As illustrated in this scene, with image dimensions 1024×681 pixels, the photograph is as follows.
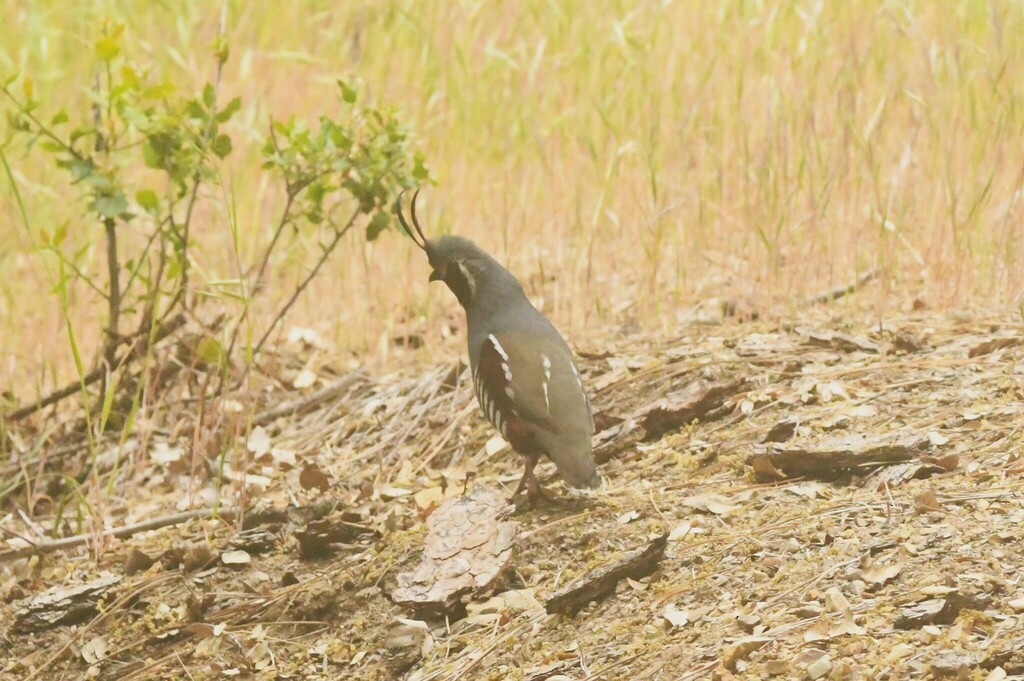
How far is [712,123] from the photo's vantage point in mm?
6090

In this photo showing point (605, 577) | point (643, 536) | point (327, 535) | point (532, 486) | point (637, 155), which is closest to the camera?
point (605, 577)

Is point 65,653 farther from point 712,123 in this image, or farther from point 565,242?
point 712,123

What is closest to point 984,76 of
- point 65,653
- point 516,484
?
point 516,484

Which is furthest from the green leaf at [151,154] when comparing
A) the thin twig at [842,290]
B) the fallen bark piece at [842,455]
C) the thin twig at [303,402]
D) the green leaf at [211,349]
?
the thin twig at [842,290]

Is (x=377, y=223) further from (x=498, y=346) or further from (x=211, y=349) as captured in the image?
(x=498, y=346)

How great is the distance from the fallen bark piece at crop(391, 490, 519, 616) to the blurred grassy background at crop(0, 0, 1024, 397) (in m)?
1.39

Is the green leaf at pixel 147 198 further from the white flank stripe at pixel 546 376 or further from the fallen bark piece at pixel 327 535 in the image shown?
the white flank stripe at pixel 546 376

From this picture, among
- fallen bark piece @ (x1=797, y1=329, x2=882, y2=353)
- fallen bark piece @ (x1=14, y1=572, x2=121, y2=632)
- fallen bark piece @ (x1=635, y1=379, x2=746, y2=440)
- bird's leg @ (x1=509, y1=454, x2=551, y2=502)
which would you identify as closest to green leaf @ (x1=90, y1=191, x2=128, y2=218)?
fallen bark piece @ (x1=14, y1=572, x2=121, y2=632)

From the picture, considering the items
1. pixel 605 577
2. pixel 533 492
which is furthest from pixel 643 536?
pixel 533 492

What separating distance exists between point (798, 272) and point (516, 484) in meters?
1.53

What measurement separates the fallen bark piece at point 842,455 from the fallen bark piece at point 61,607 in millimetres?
1992

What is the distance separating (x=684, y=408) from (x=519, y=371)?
0.63 metres

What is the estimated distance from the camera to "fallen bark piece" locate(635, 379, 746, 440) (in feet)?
13.7

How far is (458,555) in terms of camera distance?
3.55m
